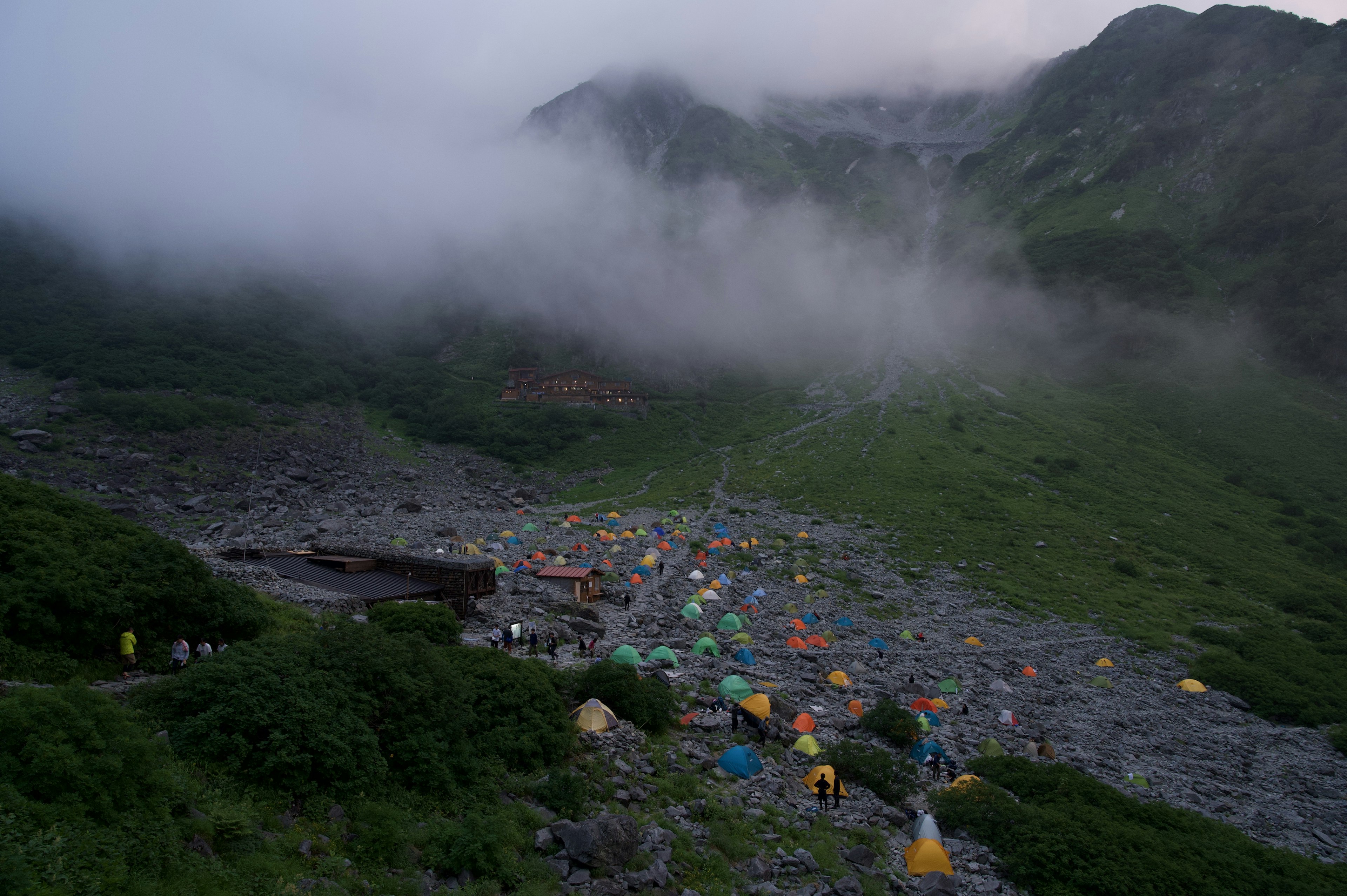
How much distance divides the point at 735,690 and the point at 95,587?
756 inches

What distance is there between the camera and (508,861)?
1220 centimetres

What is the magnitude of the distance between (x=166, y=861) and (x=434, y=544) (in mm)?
37404

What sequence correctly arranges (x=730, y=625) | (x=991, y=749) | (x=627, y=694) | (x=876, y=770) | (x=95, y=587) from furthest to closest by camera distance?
(x=730, y=625) → (x=991, y=749) → (x=627, y=694) → (x=876, y=770) → (x=95, y=587)

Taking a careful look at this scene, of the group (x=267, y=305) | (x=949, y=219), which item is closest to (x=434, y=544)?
(x=267, y=305)

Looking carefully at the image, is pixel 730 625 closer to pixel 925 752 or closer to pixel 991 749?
pixel 925 752

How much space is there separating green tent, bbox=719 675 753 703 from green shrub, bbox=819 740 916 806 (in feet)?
12.2

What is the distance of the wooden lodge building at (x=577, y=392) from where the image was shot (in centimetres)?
10800

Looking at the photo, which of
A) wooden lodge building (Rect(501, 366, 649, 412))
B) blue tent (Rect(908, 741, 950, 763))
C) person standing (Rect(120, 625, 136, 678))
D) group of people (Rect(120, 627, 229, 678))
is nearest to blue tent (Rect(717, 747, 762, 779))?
blue tent (Rect(908, 741, 950, 763))

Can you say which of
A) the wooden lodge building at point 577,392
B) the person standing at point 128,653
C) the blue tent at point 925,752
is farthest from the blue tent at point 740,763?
the wooden lodge building at point 577,392

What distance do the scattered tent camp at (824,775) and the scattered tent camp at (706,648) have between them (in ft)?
35.3

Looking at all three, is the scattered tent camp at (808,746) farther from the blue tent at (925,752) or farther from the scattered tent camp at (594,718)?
the scattered tent camp at (594,718)

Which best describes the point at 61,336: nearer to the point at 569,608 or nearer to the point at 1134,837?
the point at 569,608

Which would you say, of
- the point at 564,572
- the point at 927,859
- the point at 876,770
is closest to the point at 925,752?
the point at 876,770

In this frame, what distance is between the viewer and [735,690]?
2339 centimetres
